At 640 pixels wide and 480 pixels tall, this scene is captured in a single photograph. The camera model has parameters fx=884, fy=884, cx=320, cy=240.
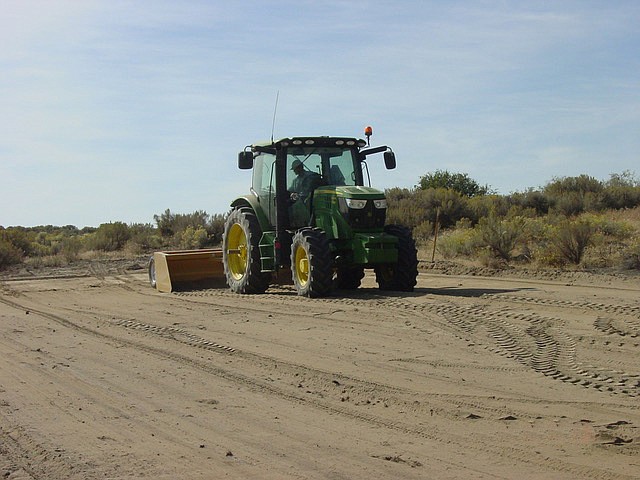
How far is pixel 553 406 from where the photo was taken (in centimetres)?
650

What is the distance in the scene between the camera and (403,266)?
45.3 feet

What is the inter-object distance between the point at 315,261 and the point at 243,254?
10.5 ft

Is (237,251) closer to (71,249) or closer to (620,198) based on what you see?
(71,249)

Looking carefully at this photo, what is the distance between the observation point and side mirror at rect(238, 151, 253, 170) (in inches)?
602

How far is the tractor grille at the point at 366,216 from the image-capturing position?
13.6 meters

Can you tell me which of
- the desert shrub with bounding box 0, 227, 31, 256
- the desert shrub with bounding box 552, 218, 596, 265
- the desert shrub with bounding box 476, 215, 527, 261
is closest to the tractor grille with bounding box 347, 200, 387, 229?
the desert shrub with bounding box 552, 218, 596, 265

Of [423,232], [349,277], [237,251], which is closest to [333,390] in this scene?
[349,277]

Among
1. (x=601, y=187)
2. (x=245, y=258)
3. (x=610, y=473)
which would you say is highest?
(x=601, y=187)

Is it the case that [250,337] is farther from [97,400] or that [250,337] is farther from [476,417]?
[476,417]

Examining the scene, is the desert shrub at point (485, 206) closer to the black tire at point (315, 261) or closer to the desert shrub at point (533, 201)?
the desert shrub at point (533, 201)

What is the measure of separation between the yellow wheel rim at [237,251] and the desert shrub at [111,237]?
1658cm

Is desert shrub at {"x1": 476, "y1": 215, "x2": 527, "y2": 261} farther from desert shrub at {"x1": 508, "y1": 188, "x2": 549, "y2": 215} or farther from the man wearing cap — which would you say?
desert shrub at {"x1": 508, "y1": 188, "x2": 549, "y2": 215}

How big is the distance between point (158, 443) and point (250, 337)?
4.31m

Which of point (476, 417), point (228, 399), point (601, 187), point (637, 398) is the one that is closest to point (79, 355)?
point (228, 399)
